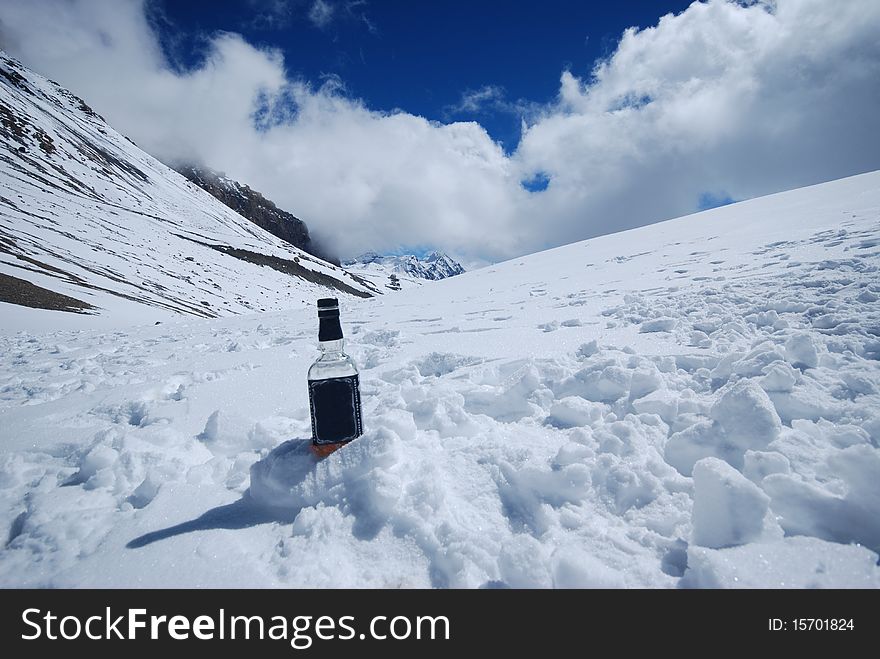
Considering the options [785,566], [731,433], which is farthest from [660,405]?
[785,566]

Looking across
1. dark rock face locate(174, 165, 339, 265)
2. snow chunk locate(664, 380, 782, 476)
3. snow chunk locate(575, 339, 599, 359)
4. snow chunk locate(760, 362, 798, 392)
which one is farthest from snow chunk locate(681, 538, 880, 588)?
dark rock face locate(174, 165, 339, 265)

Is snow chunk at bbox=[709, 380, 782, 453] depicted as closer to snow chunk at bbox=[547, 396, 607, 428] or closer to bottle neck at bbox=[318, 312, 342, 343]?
snow chunk at bbox=[547, 396, 607, 428]

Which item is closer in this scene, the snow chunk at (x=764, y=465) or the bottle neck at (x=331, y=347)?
the snow chunk at (x=764, y=465)

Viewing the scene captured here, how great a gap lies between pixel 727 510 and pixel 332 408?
1414 mm

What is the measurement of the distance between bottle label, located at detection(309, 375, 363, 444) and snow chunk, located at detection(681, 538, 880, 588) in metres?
1.24

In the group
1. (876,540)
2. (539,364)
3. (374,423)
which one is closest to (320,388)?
(374,423)

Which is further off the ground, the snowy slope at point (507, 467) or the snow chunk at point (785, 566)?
the snowy slope at point (507, 467)

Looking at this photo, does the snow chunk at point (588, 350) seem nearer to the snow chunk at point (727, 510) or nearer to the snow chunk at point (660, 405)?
the snow chunk at point (660, 405)

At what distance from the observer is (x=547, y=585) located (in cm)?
111

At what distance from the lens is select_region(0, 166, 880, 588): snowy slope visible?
3.89 ft

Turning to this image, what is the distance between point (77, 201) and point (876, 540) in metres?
69.0

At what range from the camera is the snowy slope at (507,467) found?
3.89 ft

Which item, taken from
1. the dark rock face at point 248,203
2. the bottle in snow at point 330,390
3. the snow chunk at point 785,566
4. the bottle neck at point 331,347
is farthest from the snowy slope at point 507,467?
the dark rock face at point 248,203

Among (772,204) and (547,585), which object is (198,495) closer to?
(547,585)
